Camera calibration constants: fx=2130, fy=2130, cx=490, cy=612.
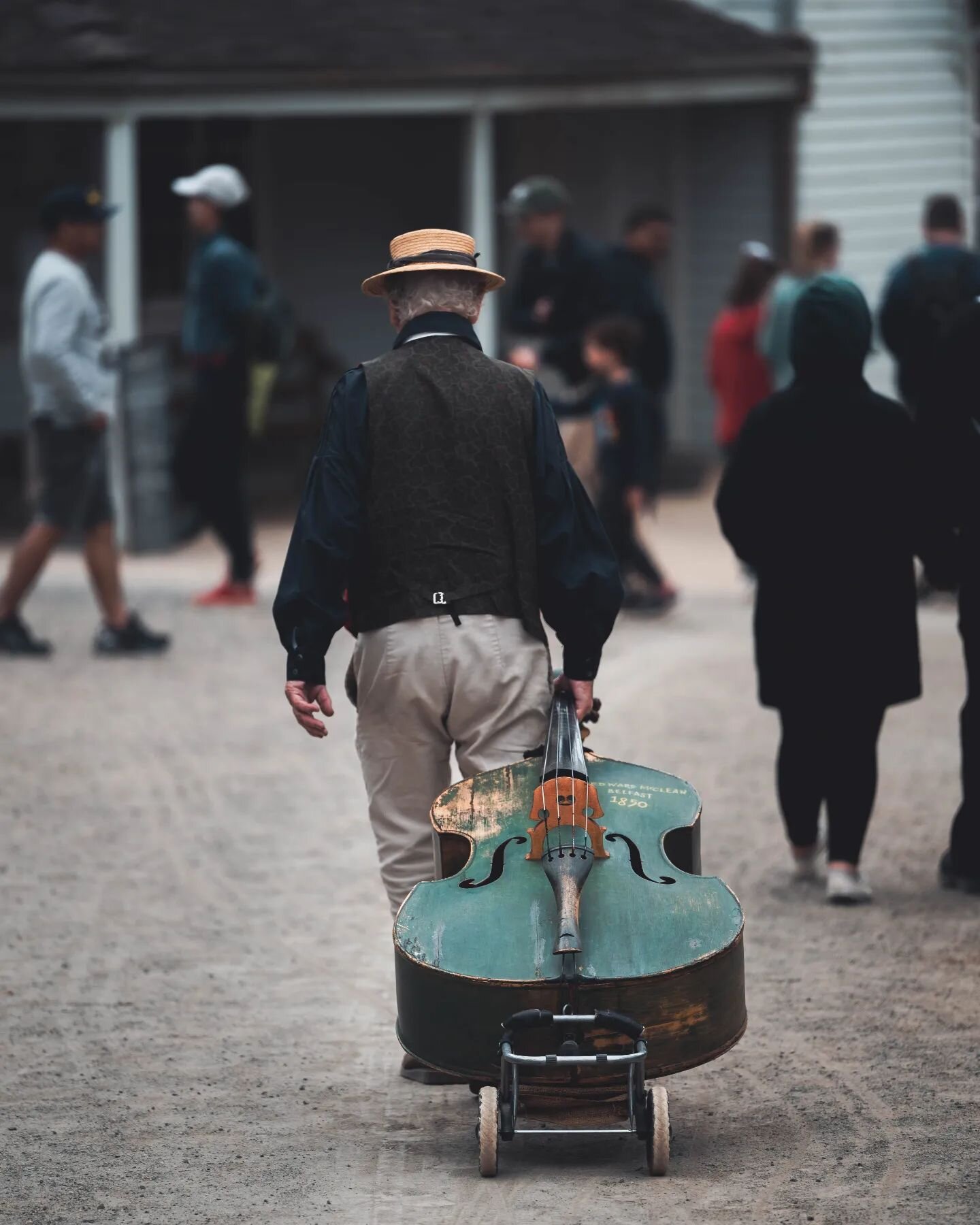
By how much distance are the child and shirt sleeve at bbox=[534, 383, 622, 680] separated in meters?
5.78

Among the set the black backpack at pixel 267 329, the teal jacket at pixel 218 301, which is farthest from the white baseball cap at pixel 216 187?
the black backpack at pixel 267 329

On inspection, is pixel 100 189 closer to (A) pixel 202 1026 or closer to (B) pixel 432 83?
(B) pixel 432 83

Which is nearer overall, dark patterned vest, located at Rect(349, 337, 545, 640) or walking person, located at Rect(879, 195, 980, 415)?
dark patterned vest, located at Rect(349, 337, 545, 640)

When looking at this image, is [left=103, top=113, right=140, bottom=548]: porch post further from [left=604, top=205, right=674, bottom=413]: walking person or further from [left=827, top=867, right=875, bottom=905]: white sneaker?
[left=827, top=867, right=875, bottom=905]: white sneaker

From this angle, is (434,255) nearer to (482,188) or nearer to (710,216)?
(482,188)

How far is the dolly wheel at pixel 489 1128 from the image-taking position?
4.06 meters

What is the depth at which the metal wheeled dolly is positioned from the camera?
Answer: 12.8 feet

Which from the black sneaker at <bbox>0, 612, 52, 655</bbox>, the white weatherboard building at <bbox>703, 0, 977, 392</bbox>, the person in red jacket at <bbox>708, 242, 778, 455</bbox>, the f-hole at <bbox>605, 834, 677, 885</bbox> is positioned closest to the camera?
the f-hole at <bbox>605, 834, 677, 885</bbox>

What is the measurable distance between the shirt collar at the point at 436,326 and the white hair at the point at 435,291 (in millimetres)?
12

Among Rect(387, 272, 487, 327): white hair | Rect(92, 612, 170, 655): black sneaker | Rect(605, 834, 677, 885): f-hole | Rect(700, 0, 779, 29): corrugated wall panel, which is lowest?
Rect(92, 612, 170, 655): black sneaker

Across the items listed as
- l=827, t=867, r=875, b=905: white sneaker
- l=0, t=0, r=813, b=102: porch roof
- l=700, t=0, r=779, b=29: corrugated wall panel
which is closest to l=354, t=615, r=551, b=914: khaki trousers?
l=827, t=867, r=875, b=905: white sneaker

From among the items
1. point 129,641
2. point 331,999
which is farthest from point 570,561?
point 129,641

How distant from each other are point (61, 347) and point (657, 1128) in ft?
21.4

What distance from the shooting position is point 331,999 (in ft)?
17.9
